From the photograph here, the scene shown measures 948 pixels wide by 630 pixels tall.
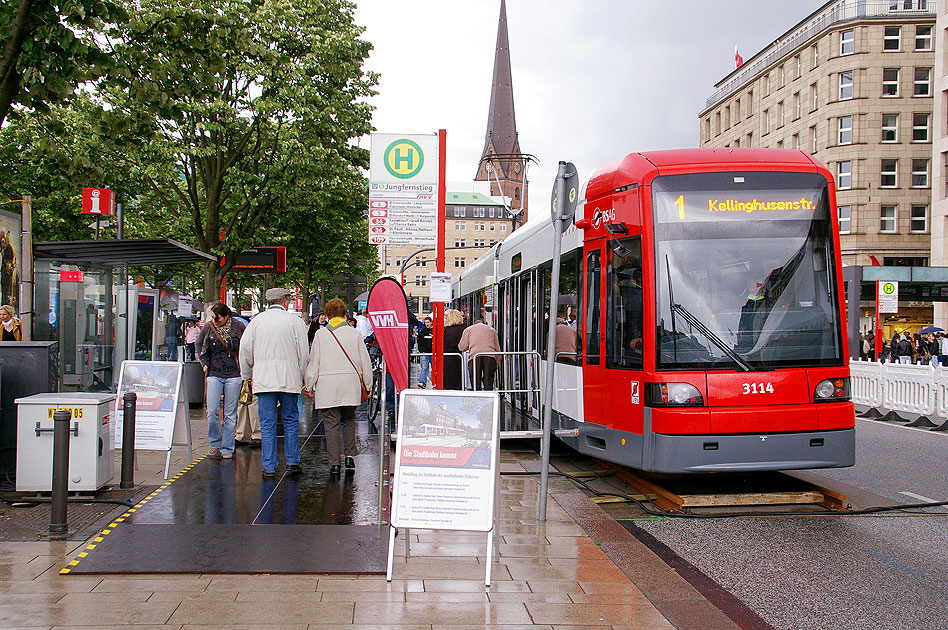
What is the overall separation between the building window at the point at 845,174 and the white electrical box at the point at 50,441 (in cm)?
5230

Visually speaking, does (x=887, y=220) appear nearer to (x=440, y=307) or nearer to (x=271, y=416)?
(x=440, y=307)

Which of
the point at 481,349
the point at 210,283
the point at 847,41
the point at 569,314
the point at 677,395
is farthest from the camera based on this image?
the point at 847,41

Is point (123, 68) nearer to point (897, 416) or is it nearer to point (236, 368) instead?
point (236, 368)

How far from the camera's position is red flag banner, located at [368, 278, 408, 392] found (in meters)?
9.05

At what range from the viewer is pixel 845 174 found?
174ft

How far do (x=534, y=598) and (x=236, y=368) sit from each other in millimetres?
5986

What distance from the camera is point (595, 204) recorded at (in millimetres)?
9492

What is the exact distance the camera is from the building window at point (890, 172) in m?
52.6

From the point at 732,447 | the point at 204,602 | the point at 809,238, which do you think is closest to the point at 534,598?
the point at 204,602

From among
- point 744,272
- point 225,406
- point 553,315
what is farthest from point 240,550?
point 744,272

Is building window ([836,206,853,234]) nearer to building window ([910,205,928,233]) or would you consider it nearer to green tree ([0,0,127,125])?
building window ([910,205,928,233])

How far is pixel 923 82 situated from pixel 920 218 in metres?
8.02

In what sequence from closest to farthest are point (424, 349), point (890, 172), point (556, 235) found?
point (556, 235) → point (424, 349) → point (890, 172)

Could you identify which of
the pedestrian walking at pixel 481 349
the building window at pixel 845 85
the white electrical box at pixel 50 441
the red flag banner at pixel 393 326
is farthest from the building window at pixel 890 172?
the white electrical box at pixel 50 441
